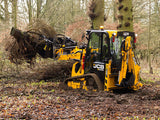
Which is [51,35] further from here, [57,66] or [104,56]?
[104,56]

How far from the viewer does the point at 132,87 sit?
29.1 ft

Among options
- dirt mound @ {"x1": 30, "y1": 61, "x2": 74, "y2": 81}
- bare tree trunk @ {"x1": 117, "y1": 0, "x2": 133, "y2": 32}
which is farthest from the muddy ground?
bare tree trunk @ {"x1": 117, "y1": 0, "x2": 133, "y2": 32}

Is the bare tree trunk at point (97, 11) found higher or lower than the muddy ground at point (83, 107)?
higher

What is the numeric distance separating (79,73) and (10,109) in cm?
413

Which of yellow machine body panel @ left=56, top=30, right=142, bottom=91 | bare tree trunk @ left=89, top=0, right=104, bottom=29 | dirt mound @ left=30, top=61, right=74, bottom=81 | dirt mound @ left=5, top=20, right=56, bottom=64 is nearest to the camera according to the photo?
yellow machine body panel @ left=56, top=30, right=142, bottom=91

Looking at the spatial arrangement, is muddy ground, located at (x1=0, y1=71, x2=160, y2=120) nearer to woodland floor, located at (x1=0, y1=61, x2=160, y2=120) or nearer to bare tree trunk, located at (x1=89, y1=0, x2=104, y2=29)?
woodland floor, located at (x1=0, y1=61, x2=160, y2=120)

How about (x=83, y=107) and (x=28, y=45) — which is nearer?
(x=83, y=107)

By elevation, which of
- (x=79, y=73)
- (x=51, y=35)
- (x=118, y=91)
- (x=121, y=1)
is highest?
(x=121, y=1)

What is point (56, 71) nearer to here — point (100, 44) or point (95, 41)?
point (95, 41)

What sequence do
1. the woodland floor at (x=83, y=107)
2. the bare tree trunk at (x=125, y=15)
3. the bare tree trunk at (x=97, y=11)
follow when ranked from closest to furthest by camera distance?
the woodland floor at (x=83, y=107)
the bare tree trunk at (x=125, y=15)
the bare tree trunk at (x=97, y=11)

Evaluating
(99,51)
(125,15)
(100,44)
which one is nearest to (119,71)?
(99,51)

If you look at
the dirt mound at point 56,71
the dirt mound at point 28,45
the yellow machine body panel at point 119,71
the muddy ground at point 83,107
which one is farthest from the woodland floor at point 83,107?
the dirt mound at point 56,71

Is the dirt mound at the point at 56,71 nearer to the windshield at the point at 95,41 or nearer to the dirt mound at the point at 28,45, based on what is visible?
the dirt mound at the point at 28,45

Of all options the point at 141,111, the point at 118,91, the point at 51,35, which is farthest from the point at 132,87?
the point at 51,35
